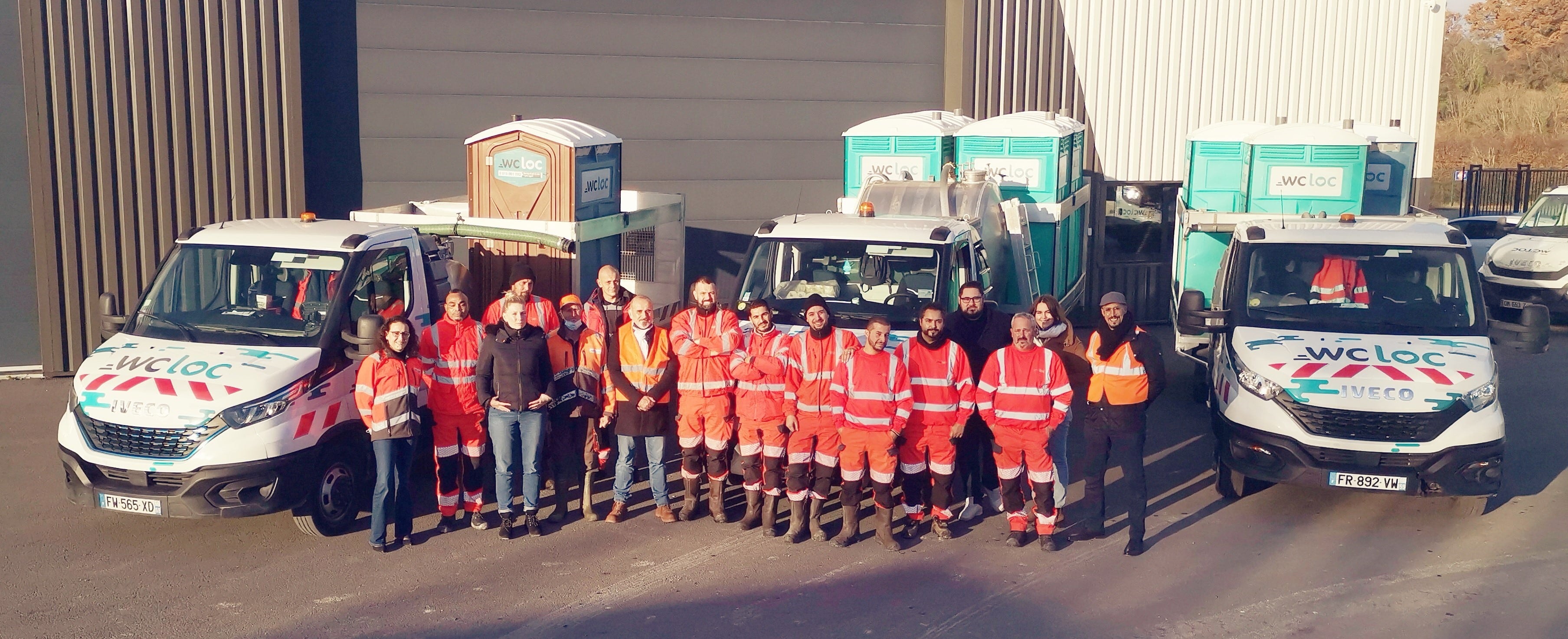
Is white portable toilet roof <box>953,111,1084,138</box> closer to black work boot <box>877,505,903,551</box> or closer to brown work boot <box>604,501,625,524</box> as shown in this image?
black work boot <box>877,505,903,551</box>

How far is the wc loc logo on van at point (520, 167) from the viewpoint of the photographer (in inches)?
410

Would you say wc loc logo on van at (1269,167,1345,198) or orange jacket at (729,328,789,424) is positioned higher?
wc loc logo on van at (1269,167,1345,198)

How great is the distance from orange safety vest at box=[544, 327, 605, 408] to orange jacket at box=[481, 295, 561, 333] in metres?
0.28

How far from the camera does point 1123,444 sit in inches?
307

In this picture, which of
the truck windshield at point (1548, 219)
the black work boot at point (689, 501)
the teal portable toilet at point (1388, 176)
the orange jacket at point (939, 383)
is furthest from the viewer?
the truck windshield at point (1548, 219)

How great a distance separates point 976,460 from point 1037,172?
4.77 m

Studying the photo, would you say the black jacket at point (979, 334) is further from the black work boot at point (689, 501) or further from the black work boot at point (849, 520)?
the black work boot at point (689, 501)

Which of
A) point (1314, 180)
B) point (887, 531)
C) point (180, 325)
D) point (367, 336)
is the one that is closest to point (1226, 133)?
point (1314, 180)

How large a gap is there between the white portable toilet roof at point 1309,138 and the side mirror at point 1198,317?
409 centimetres

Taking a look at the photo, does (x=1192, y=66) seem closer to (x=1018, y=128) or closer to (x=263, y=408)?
(x=1018, y=128)

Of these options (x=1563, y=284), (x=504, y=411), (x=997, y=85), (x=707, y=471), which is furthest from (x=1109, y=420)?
(x=1563, y=284)

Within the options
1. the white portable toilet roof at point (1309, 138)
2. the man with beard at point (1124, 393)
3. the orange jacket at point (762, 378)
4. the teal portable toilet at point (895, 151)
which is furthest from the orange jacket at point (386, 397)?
the white portable toilet roof at point (1309, 138)

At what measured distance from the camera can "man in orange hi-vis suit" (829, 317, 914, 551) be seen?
7566 millimetres

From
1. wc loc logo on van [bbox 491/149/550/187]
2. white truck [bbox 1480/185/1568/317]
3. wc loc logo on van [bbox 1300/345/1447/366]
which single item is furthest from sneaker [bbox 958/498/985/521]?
white truck [bbox 1480/185/1568/317]
